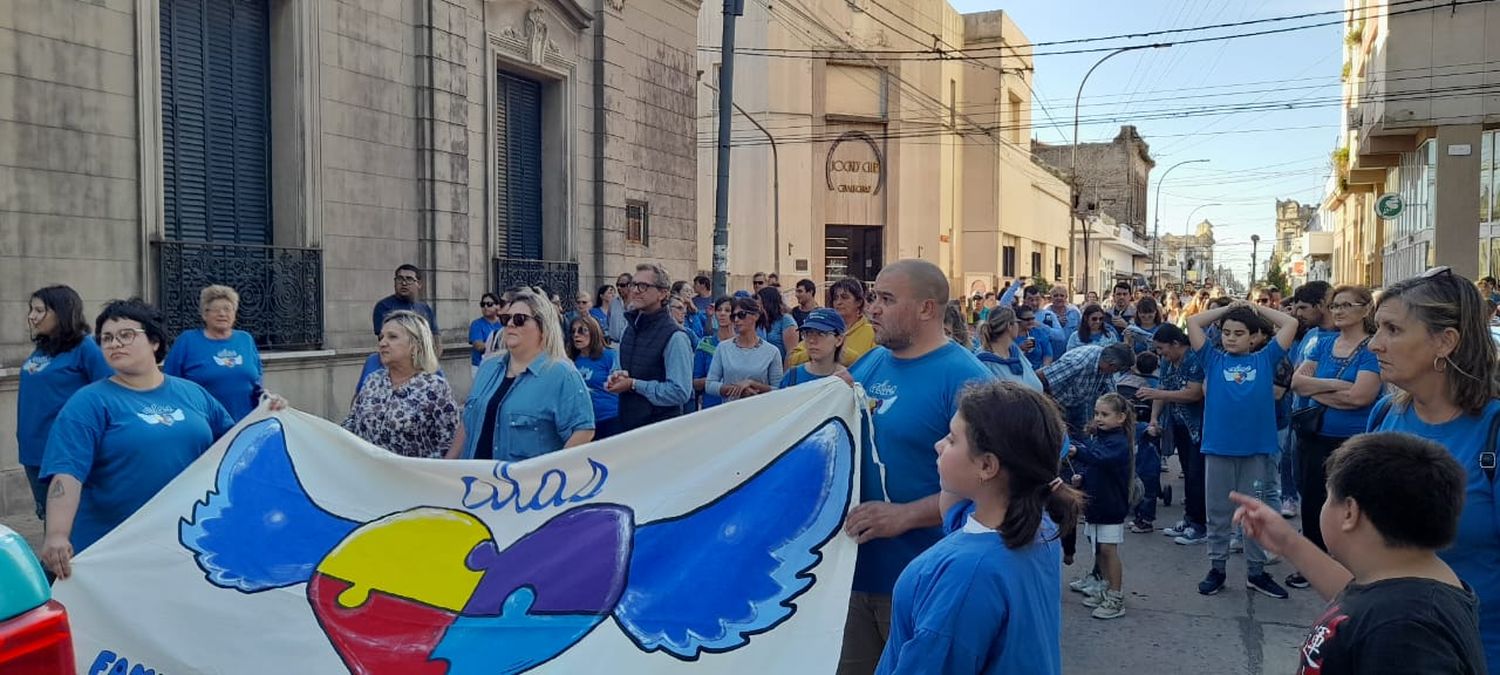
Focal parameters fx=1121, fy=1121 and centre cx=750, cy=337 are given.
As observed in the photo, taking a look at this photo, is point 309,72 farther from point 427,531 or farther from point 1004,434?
point 1004,434

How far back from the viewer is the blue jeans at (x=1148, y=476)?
31.4 feet

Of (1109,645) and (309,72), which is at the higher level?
(309,72)

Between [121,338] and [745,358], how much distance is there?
412 cm

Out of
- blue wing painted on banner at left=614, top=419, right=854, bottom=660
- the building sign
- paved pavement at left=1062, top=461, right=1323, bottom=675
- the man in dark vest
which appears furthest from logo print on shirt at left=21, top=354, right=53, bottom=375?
the building sign

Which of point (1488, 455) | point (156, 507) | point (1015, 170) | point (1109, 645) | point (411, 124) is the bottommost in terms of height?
point (1109, 645)

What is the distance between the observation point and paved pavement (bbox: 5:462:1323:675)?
6.16m

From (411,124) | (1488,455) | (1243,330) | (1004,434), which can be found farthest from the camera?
(411,124)

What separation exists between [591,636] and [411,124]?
10439mm

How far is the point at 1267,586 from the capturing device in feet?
24.2

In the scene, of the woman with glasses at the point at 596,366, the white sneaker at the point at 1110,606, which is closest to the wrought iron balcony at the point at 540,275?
the woman with glasses at the point at 596,366

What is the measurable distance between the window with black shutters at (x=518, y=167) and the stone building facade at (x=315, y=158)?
37 mm

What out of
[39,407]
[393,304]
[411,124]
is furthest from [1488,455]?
[411,124]

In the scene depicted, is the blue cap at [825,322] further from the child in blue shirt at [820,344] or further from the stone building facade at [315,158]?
the stone building facade at [315,158]

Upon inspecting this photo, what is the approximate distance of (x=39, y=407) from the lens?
251 inches
